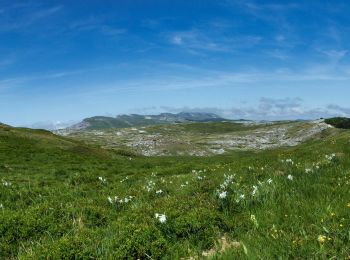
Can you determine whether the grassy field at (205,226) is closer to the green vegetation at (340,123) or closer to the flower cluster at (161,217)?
the flower cluster at (161,217)

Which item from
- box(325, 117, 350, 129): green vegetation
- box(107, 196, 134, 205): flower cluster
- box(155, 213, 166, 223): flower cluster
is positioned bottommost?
box(107, 196, 134, 205): flower cluster

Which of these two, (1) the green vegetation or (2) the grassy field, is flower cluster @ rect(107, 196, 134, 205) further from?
(1) the green vegetation

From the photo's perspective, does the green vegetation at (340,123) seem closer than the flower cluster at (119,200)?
No

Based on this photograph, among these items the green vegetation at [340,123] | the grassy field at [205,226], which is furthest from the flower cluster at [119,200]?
the green vegetation at [340,123]

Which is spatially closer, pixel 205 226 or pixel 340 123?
pixel 205 226

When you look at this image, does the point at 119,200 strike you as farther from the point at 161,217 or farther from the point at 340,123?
the point at 340,123

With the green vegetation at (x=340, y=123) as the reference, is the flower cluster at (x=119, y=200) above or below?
below

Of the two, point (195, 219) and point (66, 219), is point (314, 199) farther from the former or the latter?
point (66, 219)

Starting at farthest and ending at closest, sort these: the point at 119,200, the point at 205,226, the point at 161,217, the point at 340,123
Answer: the point at 340,123
the point at 119,200
the point at 161,217
the point at 205,226

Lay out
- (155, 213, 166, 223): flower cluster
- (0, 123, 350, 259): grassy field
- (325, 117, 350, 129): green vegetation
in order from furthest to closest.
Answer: (325, 117, 350, 129): green vegetation → (155, 213, 166, 223): flower cluster → (0, 123, 350, 259): grassy field

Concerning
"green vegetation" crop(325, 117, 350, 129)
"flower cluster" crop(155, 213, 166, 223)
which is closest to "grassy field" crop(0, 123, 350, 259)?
"flower cluster" crop(155, 213, 166, 223)

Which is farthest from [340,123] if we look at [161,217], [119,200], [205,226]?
[161,217]

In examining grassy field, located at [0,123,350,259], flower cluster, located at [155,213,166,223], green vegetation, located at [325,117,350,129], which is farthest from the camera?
green vegetation, located at [325,117,350,129]

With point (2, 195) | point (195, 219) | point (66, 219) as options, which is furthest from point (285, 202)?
point (2, 195)
